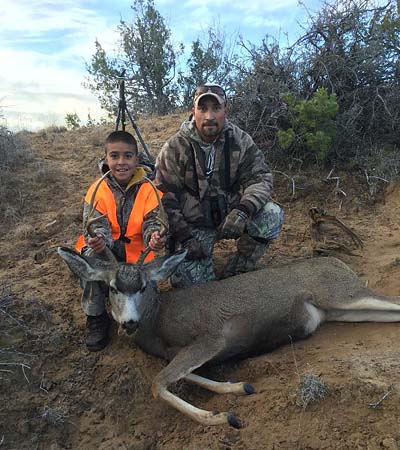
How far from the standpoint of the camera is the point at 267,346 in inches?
181

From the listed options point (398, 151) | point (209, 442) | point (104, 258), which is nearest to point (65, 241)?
point (104, 258)

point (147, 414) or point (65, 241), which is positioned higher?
point (65, 241)

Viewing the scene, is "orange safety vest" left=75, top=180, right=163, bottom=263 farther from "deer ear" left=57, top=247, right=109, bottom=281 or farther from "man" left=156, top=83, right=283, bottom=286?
"deer ear" left=57, top=247, right=109, bottom=281

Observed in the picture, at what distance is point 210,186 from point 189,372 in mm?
2273

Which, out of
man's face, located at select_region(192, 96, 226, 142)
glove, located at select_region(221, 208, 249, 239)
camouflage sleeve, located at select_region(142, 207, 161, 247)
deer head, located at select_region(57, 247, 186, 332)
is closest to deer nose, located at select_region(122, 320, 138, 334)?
deer head, located at select_region(57, 247, 186, 332)

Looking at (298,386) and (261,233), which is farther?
(261,233)

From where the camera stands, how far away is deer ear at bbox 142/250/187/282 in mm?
4523

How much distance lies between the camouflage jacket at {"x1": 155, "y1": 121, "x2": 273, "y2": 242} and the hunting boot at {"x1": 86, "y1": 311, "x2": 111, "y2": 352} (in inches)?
47.5

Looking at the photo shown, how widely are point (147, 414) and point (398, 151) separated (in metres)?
5.82

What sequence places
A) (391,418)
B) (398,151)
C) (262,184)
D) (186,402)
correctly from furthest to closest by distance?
(398,151)
(262,184)
(186,402)
(391,418)

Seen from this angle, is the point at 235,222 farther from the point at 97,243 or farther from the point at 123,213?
the point at 97,243

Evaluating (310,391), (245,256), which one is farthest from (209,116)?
(310,391)

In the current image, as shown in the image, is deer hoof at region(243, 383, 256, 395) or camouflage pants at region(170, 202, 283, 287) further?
camouflage pants at region(170, 202, 283, 287)

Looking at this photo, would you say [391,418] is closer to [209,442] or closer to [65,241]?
[209,442]
